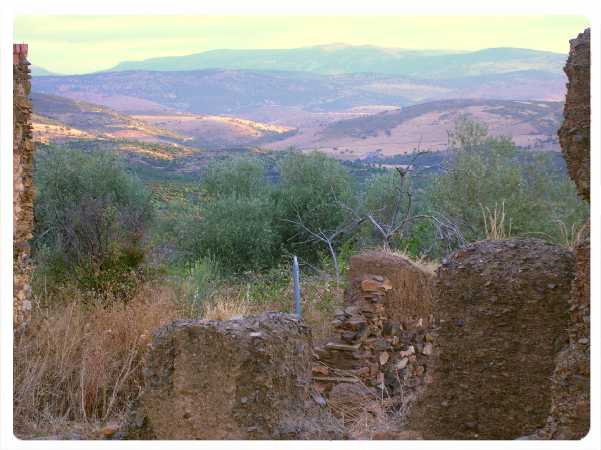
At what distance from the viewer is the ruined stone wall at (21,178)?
6.84 meters

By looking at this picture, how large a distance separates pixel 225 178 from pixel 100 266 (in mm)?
13886

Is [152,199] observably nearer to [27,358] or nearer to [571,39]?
[27,358]

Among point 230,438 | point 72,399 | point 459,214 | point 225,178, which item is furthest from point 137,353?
point 225,178

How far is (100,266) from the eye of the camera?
37.4 ft

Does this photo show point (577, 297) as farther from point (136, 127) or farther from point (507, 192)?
point (136, 127)

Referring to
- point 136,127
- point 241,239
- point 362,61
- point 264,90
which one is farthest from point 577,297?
point 362,61

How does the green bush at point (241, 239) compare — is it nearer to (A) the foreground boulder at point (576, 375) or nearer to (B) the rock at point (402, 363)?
(B) the rock at point (402, 363)

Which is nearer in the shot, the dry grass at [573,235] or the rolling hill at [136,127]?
the dry grass at [573,235]

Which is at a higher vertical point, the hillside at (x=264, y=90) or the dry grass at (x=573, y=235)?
the hillside at (x=264, y=90)

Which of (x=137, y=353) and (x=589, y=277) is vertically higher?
(x=589, y=277)

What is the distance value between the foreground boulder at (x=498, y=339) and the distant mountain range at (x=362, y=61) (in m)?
112

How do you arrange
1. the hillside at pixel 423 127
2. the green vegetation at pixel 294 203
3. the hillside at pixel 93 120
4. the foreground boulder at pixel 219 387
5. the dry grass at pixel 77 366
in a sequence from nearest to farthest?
the foreground boulder at pixel 219 387 < the dry grass at pixel 77 366 < the green vegetation at pixel 294 203 < the hillside at pixel 423 127 < the hillside at pixel 93 120

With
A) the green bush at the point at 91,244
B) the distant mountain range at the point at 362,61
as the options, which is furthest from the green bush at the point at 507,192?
the distant mountain range at the point at 362,61

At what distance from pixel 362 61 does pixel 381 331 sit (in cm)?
14835
